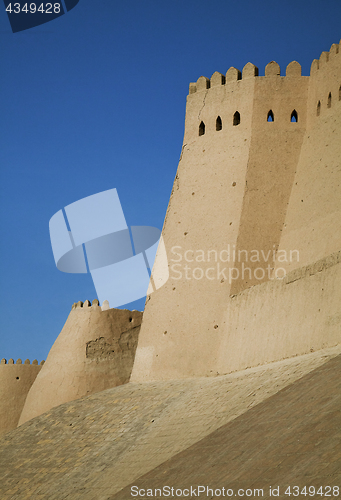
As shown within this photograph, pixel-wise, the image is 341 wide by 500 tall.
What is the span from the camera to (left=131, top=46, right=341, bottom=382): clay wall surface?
13.6 m

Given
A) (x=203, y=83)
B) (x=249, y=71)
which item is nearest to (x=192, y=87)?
(x=203, y=83)

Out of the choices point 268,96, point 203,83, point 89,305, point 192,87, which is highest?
point 192,87

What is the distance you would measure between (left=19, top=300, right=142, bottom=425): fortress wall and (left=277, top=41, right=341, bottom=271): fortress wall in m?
6.23

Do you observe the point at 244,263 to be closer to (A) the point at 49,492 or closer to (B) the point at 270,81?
(B) the point at 270,81

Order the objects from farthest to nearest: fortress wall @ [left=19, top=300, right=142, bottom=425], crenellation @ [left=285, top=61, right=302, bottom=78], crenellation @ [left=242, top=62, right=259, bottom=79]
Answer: fortress wall @ [left=19, top=300, right=142, bottom=425] < crenellation @ [left=242, top=62, right=259, bottom=79] < crenellation @ [left=285, top=61, right=302, bottom=78]

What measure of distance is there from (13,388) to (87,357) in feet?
18.2

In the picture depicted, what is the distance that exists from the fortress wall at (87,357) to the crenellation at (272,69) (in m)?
7.89

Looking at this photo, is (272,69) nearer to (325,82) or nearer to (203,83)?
(325,82)

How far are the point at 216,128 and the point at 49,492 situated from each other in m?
9.37

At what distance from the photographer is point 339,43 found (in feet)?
47.0

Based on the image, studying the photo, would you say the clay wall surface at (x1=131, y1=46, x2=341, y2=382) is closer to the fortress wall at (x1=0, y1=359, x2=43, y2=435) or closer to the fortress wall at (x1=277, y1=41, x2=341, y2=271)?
the fortress wall at (x1=277, y1=41, x2=341, y2=271)

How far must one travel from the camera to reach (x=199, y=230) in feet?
51.1

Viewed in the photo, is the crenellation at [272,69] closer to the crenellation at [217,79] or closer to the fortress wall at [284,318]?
the crenellation at [217,79]

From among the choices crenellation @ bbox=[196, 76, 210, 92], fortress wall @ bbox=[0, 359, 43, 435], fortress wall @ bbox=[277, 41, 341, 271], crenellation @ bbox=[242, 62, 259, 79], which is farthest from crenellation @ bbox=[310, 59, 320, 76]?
fortress wall @ bbox=[0, 359, 43, 435]
